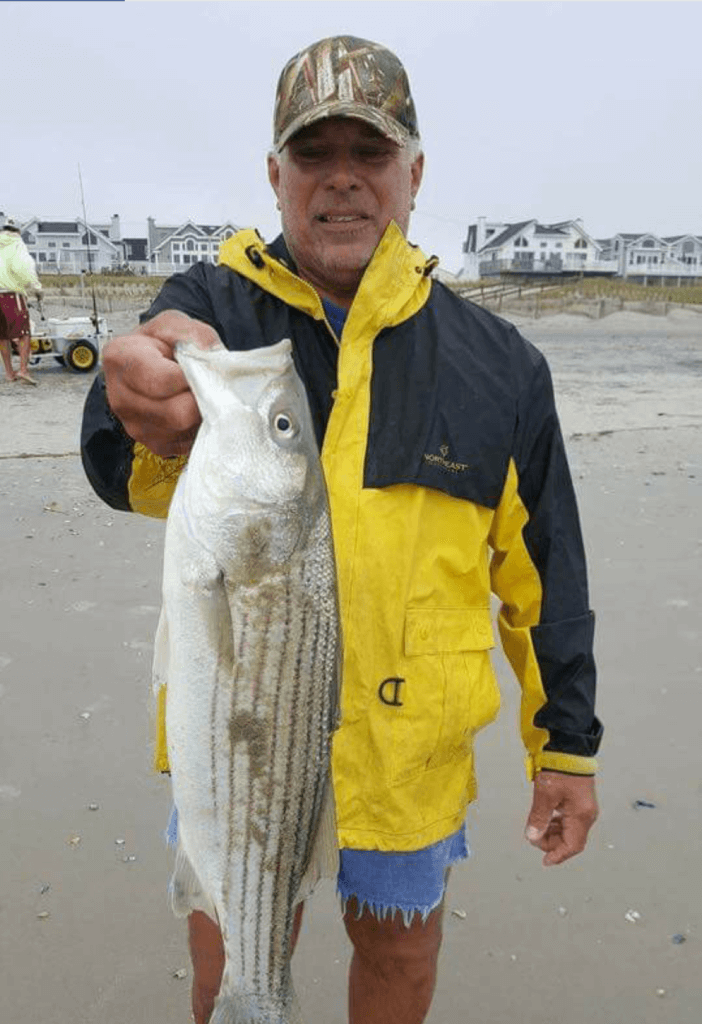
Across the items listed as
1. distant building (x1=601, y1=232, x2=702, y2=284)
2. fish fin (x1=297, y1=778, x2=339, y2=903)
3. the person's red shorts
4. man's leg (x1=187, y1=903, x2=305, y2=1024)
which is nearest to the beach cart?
the person's red shorts

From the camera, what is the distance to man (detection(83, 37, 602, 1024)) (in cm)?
216

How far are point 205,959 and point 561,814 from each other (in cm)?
112

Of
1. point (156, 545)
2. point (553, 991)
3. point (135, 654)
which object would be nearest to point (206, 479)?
point (553, 991)

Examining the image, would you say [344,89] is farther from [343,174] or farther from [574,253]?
[574,253]

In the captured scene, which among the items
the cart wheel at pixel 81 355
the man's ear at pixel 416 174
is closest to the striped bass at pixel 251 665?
the man's ear at pixel 416 174

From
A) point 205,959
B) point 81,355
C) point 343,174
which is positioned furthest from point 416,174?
point 81,355

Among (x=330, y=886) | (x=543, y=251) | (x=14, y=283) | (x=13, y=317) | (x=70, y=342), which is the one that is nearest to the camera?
(x=330, y=886)

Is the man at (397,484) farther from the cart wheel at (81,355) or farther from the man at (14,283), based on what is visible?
the cart wheel at (81,355)

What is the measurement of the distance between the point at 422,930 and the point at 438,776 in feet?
1.61

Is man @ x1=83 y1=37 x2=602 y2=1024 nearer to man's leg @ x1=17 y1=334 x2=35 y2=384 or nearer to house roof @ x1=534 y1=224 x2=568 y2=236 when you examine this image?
man's leg @ x1=17 y1=334 x2=35 y2=384

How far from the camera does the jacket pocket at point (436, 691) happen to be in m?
2.17

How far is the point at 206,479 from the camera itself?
1.67m

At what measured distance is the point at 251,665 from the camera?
175 centimetres

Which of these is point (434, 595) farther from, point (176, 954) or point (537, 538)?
point (176, 954)
